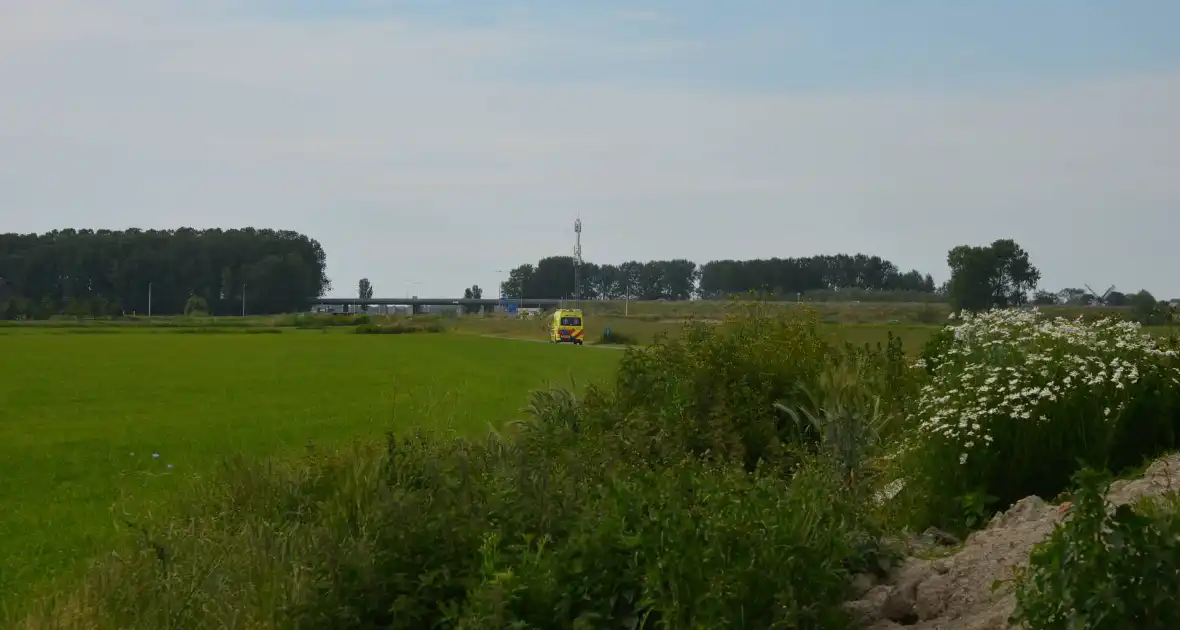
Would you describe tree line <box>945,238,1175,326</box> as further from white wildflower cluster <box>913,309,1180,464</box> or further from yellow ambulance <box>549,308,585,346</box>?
yellow ambulance <box>549,308,585,346</box>

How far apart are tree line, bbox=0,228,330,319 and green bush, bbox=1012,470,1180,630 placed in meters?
153

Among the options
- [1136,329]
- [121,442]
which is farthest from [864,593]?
[121,442]

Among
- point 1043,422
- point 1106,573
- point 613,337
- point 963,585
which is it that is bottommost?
point 613,337

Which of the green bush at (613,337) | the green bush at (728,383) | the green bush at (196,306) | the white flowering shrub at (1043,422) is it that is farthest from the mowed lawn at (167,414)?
the green bush at (196,306)

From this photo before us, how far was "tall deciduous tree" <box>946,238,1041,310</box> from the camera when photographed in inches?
738

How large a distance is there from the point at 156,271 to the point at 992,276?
6044 inches

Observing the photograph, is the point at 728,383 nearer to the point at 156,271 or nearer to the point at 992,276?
the point at 992,276

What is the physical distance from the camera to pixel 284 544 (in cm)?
708

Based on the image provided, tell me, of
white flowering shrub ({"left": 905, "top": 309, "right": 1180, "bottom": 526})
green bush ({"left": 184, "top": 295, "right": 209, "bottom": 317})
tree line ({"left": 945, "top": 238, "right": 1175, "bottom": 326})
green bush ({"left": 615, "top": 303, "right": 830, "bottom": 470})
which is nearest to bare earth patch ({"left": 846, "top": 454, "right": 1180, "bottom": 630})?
white flowering shrub ({"left": 905, "top": 309, "right": 1180, "bottom": 526})

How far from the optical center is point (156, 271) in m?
159

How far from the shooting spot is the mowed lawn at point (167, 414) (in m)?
11.8

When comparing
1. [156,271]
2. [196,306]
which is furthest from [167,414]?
[156,271]

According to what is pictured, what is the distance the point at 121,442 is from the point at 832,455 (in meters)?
15.0

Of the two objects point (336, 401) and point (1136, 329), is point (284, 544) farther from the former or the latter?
point (336, 401)
